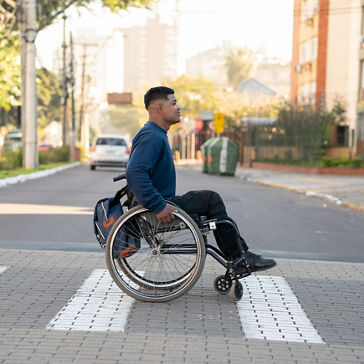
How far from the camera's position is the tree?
405 feet

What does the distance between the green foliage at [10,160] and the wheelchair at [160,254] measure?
21.8 metres

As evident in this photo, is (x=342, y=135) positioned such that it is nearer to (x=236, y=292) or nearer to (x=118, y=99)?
(x=118, y=99)

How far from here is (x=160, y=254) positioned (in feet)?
19.5

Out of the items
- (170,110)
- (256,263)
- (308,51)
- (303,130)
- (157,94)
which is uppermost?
(308,51)

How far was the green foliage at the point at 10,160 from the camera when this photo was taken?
27.0 m

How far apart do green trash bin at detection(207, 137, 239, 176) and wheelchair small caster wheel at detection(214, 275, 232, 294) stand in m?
26.4

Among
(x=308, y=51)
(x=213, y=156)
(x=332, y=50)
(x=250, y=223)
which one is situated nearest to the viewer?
(x=250, y=223)

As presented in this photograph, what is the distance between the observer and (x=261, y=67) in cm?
18938

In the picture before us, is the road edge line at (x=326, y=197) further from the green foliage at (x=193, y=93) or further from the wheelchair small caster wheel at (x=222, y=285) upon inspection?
the green foliage at (x=193, y=93)

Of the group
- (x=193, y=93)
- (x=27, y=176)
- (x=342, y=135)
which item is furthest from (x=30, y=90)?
(x=193, y=93)

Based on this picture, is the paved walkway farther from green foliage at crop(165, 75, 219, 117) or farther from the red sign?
green foliage at crop(165, 75, 219, 117)

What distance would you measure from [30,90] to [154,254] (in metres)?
23.5

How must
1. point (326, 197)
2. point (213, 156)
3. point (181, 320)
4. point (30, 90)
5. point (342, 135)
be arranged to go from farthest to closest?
point (342, 135), point (213, 156), point (30, 90), point (326, 197), point (181, 320)

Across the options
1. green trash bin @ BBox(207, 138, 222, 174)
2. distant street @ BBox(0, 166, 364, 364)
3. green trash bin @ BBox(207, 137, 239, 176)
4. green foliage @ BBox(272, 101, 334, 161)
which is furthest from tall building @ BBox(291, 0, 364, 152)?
distant street @ BBox(0, 166, 364, 364)
